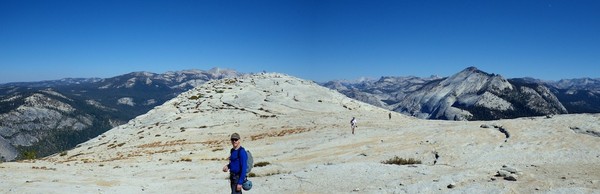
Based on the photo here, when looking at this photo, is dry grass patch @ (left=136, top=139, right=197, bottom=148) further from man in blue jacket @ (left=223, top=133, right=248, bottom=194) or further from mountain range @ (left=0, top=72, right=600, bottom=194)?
man in blue jacket @ (left=223, top=133, right=248, bottom=194)

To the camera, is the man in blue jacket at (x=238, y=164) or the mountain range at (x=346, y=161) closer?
the man in blue jacket at (x=238, y=164)

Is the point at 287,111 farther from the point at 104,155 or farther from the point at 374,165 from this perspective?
the point at 374,165

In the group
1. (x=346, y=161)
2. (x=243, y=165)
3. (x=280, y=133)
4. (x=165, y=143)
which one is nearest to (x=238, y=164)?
(x=243, y=165)

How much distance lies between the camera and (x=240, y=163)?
17938 mm

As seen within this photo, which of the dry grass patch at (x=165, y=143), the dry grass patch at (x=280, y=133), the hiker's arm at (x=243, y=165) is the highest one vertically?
the hiker's arm at (x=243, y=165)

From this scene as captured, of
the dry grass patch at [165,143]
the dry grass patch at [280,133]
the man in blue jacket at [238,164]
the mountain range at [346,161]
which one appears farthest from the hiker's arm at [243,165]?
the dry grass patch at [165,143]

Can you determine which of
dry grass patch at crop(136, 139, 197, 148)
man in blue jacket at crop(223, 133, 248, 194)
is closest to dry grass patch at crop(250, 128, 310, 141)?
dry grass patch at crop(136, 139, 197, 148)

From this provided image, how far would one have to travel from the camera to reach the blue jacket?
58.4ft

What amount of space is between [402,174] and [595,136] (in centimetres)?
1897

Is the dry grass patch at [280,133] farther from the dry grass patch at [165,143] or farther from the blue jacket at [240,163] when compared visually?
the blue jacket at [240,163]

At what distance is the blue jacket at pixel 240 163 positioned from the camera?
17.8 metres

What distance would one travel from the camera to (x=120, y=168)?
40000 mm

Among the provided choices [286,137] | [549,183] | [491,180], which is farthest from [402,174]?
[286,137]

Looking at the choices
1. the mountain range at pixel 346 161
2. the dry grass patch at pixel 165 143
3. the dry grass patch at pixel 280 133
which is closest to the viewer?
the mountain range at pixel 346 161
